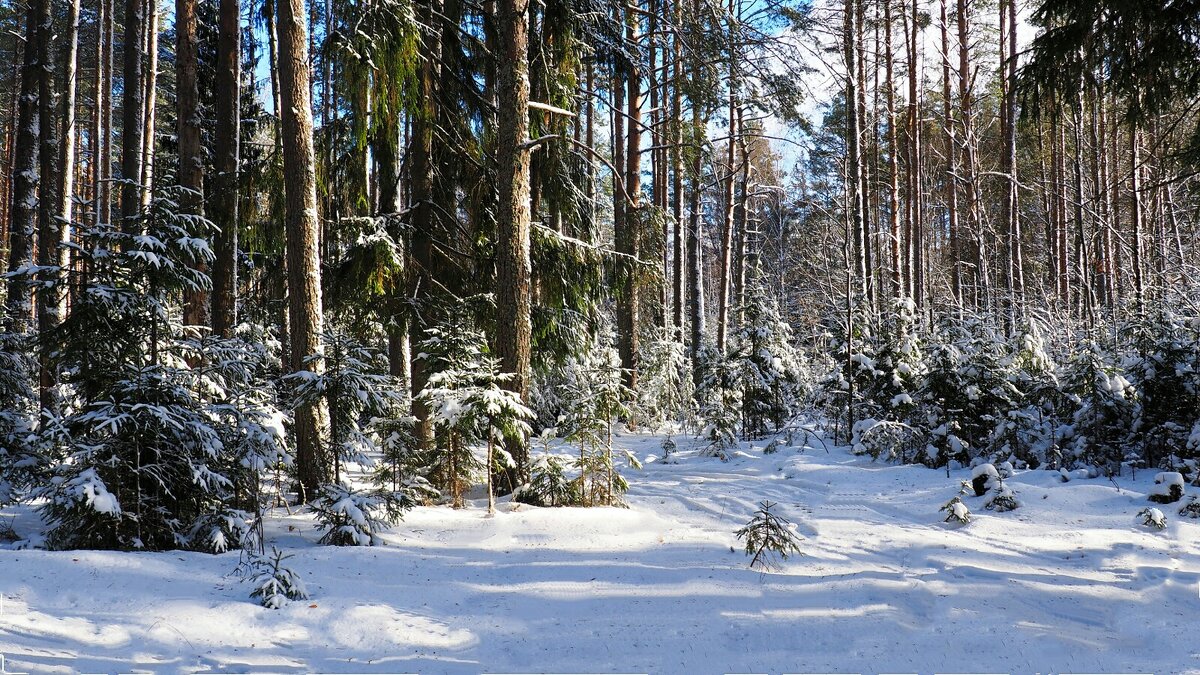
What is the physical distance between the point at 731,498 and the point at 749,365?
470cm

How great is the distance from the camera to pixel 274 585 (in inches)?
161

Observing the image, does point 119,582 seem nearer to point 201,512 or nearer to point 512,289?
point 201,512

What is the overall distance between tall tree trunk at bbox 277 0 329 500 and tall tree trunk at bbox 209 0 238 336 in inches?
67.8

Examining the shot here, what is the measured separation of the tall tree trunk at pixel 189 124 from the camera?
7.89 meters

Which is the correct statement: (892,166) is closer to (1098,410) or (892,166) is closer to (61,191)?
(1098,410)

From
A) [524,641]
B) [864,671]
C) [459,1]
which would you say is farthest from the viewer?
[459,1]

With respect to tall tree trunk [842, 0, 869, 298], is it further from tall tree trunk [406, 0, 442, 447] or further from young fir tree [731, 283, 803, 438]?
tall tree trunk [406, 0, 442, 447]

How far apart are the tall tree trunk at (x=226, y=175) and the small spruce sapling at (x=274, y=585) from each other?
15.5 feet

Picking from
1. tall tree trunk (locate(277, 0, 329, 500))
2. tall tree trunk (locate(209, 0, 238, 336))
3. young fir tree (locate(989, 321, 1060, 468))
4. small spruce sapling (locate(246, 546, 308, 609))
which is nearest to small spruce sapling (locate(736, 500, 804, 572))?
small spruce sapling (locate(246, 546, 308, 609))

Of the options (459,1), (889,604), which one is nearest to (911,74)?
(459,1)

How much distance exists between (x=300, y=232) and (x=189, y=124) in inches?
109

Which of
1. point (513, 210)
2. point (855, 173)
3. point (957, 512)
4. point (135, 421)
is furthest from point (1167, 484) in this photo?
point (135, 421)

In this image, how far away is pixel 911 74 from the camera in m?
14.6

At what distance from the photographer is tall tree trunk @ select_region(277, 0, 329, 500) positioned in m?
6.54
